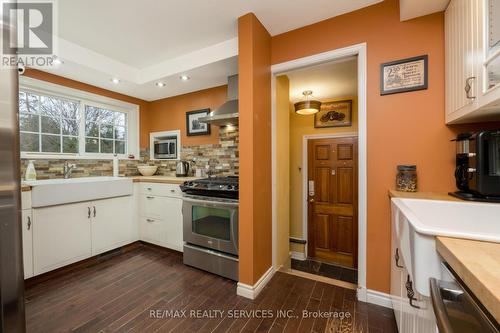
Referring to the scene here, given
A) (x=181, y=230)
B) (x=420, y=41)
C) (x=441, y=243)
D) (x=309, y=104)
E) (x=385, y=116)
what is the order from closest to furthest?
(x=441, y=243), (x=420, y=41), (x=385, y=116), (x=181, y=230), (x=309, y=104)

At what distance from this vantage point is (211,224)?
2.17m

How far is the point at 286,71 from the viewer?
205 centimetres

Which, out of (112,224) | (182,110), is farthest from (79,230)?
(182,110)

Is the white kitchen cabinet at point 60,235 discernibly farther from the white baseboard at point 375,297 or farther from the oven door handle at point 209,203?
the white baseboard at point 375,297

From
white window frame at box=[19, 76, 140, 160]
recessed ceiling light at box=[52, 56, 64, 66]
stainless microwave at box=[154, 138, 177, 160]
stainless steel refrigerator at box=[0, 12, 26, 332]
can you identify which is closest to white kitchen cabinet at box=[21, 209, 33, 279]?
white window frame at box=[19, 76, 140, 160]

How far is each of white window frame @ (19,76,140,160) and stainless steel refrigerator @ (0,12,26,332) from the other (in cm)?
270

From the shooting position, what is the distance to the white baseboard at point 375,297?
162 centimetres

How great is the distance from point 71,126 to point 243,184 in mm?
2680

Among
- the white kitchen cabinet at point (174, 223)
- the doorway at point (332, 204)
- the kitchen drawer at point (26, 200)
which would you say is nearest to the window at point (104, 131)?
the kitchen drawer at point (26, 200)

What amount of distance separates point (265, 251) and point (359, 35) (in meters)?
2.12

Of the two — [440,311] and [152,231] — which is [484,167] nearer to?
[440,311]

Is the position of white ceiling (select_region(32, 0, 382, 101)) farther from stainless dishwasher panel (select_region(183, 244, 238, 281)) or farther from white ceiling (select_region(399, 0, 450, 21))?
stainless dishwasher panel (select_region(183, 244, 238, 281))

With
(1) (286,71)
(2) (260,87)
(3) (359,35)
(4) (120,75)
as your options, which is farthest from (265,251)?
(4) (120,75)

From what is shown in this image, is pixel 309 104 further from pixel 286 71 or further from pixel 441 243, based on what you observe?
pixel 441 243
